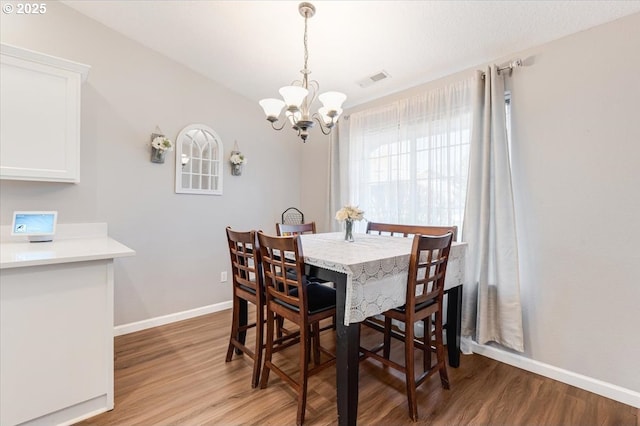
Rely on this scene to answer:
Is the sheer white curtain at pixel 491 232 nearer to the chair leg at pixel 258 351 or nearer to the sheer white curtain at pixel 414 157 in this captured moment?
Answer: the sheer white curtain at pixel 414 157

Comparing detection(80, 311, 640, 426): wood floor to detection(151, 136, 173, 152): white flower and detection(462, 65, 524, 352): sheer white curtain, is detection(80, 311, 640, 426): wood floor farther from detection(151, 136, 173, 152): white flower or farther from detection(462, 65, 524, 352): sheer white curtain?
detection(151, 136, 173, 152): white flower

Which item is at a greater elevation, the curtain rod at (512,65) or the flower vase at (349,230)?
the curtain rod at (512,65)

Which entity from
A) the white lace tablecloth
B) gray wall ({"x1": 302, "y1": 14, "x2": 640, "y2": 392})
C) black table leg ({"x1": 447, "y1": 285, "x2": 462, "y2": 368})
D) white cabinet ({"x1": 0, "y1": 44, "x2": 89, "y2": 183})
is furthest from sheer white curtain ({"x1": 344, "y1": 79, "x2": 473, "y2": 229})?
white cabinet ({"x1": 0, "y1": 44, "x2": 89, "y2": 183})

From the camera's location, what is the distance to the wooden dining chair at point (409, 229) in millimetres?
2295

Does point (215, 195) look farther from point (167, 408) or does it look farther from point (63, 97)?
point (167, 408)

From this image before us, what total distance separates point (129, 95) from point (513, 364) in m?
3.96

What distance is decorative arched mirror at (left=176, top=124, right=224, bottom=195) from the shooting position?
10.1 feet

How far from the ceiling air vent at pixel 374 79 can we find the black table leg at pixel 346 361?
215 centimetres

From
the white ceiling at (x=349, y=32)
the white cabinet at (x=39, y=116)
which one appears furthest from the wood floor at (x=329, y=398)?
the white ceiling at (x=349, y=32)

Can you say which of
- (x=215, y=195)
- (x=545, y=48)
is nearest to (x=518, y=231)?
(x=545, y=48)

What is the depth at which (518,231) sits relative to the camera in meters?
2.24

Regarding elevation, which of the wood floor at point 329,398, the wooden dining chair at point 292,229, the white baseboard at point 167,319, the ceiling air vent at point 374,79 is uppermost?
the ceiling air vent at point 374,79

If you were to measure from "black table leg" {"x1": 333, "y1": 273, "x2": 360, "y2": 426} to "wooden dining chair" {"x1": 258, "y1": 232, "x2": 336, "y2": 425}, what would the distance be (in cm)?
21

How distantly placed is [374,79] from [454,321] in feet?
7.53
